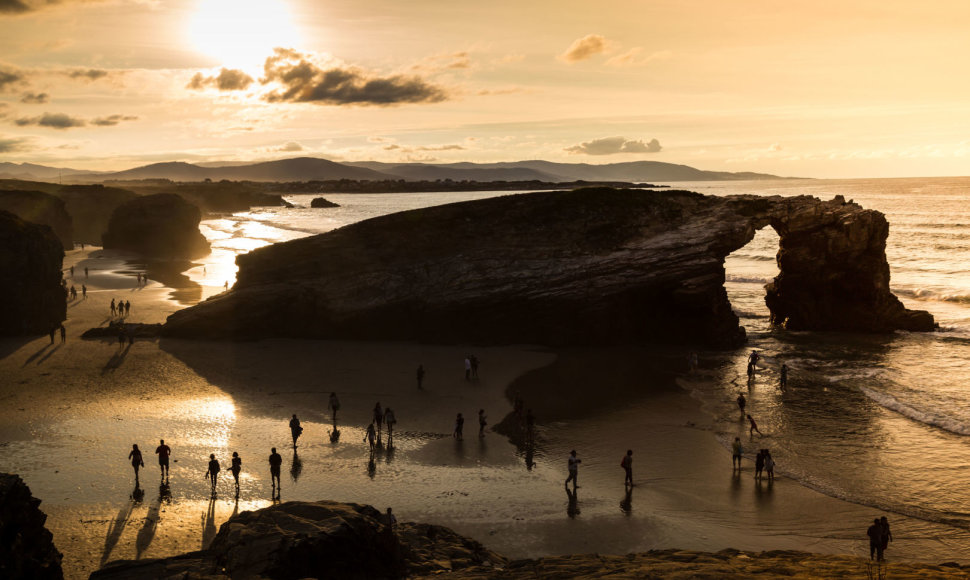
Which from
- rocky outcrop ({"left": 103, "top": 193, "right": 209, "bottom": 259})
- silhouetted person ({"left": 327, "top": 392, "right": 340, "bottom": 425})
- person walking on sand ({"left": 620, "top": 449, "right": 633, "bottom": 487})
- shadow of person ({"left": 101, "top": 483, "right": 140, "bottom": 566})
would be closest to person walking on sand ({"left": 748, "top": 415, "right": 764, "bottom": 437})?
person walking on sand ({"left": 620, "top": 449, "right": 633, "bottom": 487})

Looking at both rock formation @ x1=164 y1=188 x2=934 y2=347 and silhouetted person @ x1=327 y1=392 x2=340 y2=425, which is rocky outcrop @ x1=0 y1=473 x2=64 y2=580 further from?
rock formation @ x1=164 y1=188 x2=934 y2=347

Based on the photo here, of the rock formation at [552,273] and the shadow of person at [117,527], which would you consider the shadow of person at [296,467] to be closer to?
the shadow of person at [117,527]

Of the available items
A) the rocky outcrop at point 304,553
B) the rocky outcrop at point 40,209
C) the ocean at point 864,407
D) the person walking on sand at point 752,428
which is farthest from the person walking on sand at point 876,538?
the rocky outcrop at point 40,209

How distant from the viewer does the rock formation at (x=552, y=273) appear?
34.8 m

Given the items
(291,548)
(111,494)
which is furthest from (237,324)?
(291,548)

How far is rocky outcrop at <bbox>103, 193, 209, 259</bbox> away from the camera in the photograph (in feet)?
246

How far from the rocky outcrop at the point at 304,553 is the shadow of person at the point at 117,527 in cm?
311

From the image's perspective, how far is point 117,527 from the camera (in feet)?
52.6

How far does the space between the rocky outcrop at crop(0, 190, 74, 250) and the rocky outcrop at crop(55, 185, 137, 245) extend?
60.1ft

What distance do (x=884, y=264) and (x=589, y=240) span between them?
1843 centimetres

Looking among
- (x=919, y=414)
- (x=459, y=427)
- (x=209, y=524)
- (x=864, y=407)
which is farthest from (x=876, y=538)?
(x=209, y=524)

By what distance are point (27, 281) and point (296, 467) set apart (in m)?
27.5

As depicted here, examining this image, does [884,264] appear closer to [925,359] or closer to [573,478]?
[925,359]

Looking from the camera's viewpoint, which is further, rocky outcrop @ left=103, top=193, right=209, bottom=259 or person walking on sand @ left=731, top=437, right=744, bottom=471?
rocky outcrop @ left=103, top=193, right=209, bottom=259
